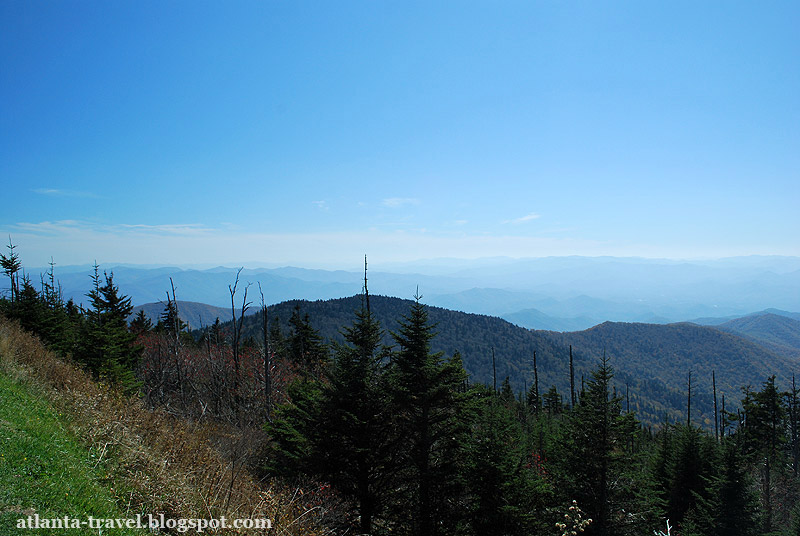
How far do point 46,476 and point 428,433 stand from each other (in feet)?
29.6

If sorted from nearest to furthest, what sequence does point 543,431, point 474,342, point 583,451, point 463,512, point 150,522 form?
1. point 150,522
2. point 463,512
3. point 583,451
4. point 543,431
5. point 474,342

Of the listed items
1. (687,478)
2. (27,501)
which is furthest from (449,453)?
(687,478)

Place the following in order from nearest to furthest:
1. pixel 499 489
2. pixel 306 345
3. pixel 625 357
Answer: pixel 499 489, pixel 306 345, pixel 625 357

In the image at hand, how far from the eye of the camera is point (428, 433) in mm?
11477

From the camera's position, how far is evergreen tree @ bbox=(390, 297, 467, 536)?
36.7 feet

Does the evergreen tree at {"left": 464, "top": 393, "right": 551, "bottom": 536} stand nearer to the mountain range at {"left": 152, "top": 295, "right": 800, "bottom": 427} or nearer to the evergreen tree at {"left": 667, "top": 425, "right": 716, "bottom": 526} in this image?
the evergreen tree at {"left": 667, "top": 425, "right": 716, "bottom": 526}

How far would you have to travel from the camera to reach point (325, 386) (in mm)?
12273

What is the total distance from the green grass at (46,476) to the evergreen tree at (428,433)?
24.8ft

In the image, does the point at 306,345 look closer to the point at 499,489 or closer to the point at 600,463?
the point at 499,489

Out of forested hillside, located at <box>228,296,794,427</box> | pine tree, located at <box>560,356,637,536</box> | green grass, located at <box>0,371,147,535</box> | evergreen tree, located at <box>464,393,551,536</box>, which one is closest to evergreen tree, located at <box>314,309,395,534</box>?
evergreen tree, located at <box>464,393,551,536</box>

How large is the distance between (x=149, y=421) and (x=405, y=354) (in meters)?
7.11

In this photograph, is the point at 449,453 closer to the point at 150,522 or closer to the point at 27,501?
the point at 150,522

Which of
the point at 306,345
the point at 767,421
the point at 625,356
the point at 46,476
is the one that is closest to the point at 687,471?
the point at 767,421

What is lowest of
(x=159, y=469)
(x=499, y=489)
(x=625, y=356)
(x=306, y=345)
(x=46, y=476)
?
(x=625, y=356)
